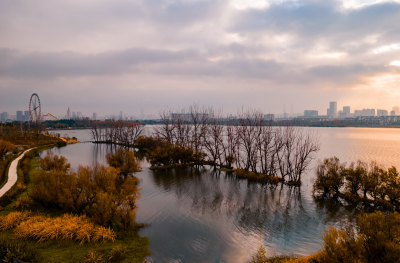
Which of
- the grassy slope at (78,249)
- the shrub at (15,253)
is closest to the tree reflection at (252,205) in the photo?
the grassy slope at (78,249)

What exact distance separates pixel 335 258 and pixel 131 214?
8996 mm

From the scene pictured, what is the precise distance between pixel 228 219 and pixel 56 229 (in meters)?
8.93

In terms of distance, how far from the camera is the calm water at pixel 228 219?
1091 cm

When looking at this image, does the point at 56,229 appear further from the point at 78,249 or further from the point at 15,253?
the point at 15,253

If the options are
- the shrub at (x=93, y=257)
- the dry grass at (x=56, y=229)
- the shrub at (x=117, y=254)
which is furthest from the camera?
the dry grass at (x=56, y=229)

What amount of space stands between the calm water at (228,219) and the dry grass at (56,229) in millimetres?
2324

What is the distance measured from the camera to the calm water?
35.8 feet

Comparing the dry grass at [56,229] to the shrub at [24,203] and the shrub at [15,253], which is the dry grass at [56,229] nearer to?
the shrub at [15,253]

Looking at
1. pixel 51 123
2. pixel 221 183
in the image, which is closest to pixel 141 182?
pixel 221 183

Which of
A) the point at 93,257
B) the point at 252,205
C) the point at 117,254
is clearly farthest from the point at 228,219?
the point at 93,257

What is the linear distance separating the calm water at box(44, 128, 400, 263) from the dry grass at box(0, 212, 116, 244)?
232cm

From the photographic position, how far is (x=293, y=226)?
13.6m

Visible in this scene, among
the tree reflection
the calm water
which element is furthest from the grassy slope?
the tree reflection

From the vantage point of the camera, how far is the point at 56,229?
10609 millimetres
